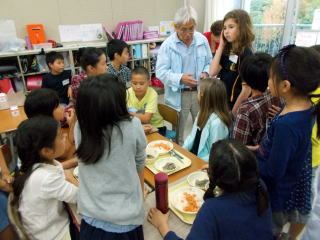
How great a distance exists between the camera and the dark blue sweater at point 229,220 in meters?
0.85

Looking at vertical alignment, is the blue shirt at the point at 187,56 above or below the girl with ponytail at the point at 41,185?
above

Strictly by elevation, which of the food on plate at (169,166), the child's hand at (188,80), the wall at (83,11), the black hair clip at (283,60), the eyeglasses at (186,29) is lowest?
the food on plate at (169,166)

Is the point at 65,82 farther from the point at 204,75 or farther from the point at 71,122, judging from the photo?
the point at 204,75

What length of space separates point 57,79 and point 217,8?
3.68m

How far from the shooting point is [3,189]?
4.55ft

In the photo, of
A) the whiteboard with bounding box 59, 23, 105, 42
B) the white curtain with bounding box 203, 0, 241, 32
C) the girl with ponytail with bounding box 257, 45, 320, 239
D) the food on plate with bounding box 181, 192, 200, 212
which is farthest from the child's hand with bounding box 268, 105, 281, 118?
the white curtain with bounding box 203, 0, 241, 32

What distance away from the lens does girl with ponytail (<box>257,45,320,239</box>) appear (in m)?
1.07

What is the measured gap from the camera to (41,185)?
1.15 m

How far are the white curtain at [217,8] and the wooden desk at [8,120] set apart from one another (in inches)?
167

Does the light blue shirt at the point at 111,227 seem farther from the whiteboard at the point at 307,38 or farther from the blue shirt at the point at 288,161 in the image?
the whiteboard at the point at 307,38

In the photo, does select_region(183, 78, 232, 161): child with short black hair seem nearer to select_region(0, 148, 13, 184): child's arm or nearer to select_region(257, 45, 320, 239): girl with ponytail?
select_region(257, 45, 320, 239): girl with ponytail

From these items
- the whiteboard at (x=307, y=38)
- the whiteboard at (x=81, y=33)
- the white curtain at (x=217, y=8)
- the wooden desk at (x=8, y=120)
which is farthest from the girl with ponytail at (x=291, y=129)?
the white curtain at (x=217, y=8)

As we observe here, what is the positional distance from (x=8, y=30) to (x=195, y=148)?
146 inches

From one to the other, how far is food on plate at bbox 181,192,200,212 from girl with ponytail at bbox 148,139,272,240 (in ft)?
0.82
